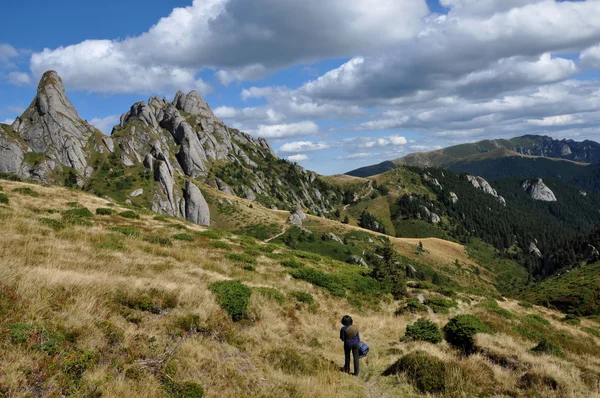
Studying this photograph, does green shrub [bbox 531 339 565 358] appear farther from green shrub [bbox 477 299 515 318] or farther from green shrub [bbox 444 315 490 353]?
green shrub [bbox 477 299 515 318]

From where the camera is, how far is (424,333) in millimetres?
15234

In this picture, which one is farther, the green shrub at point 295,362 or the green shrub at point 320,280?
the green shrub at point 320,280

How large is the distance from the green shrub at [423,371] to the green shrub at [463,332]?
412cm

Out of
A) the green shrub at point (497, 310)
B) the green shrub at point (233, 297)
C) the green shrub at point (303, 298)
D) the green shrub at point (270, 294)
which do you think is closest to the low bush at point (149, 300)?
the green shrub at point (233, 297)

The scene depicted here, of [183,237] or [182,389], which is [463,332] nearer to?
[182,389]

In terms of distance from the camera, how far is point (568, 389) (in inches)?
389

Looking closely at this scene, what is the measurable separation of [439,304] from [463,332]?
8.97 metres

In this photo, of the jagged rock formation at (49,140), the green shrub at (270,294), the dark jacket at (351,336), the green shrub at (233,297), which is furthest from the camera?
the jagged rock formation at (49,140)

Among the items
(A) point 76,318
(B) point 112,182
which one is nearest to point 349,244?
(B) point 112,182

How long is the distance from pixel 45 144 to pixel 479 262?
224 metres

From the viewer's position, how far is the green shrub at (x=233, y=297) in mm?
12867

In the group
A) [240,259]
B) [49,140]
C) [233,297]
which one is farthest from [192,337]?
[49,140]

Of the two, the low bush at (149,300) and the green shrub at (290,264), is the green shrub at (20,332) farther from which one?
the green shrub at (290,264)

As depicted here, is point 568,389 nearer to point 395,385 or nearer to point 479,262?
point 395,385
